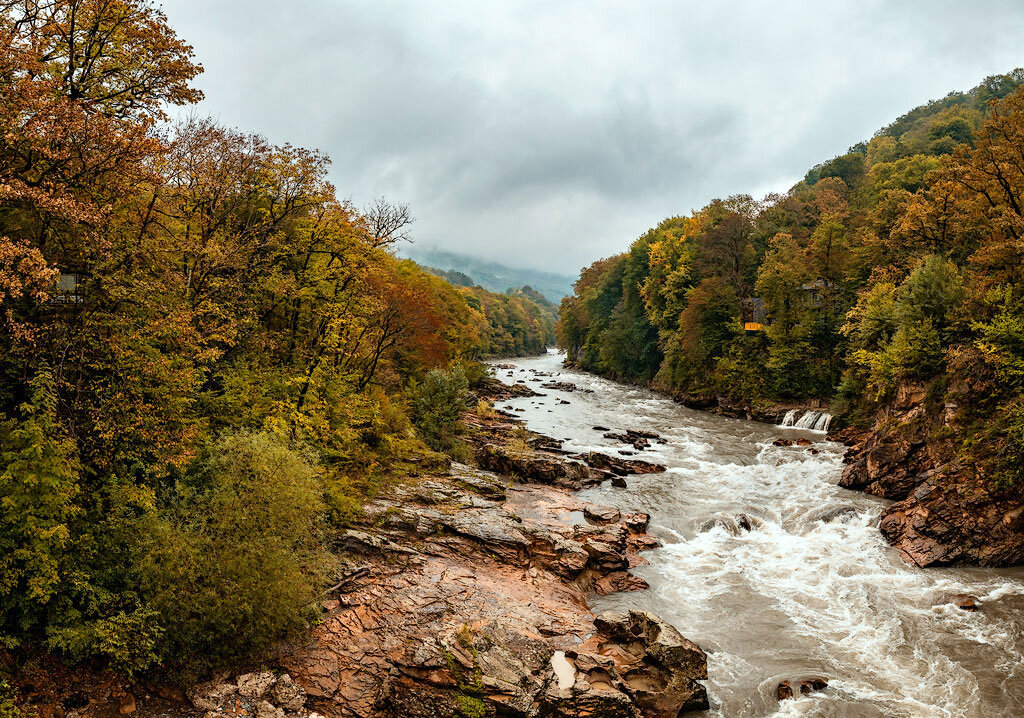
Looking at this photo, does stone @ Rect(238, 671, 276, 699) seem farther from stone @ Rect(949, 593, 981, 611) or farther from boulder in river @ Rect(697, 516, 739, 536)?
stone @ Rect(949, 593, 981, 611)

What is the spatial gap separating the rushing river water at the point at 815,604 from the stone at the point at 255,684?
879 cm

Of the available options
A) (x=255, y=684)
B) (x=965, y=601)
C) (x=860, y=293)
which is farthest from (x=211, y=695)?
(x=860, y=293)

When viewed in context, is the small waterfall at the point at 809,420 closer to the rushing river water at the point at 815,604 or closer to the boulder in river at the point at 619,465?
the rushing river water at the point at 815,604

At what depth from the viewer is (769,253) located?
46688 millimetres

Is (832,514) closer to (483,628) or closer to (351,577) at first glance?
(483,628)

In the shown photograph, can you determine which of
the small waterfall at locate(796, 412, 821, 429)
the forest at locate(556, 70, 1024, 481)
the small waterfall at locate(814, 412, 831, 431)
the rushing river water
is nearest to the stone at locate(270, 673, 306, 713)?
the rushing river water

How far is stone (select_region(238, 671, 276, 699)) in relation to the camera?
8.33 meters

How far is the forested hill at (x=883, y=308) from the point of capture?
17906mm

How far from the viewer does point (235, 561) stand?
9.16 meters

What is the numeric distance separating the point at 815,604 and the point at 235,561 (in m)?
15.1

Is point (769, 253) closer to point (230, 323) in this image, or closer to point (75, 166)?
point (230, 323)

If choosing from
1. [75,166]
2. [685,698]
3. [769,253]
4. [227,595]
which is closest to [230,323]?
[75,166]

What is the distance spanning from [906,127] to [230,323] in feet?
404

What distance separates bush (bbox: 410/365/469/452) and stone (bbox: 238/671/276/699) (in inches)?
643
